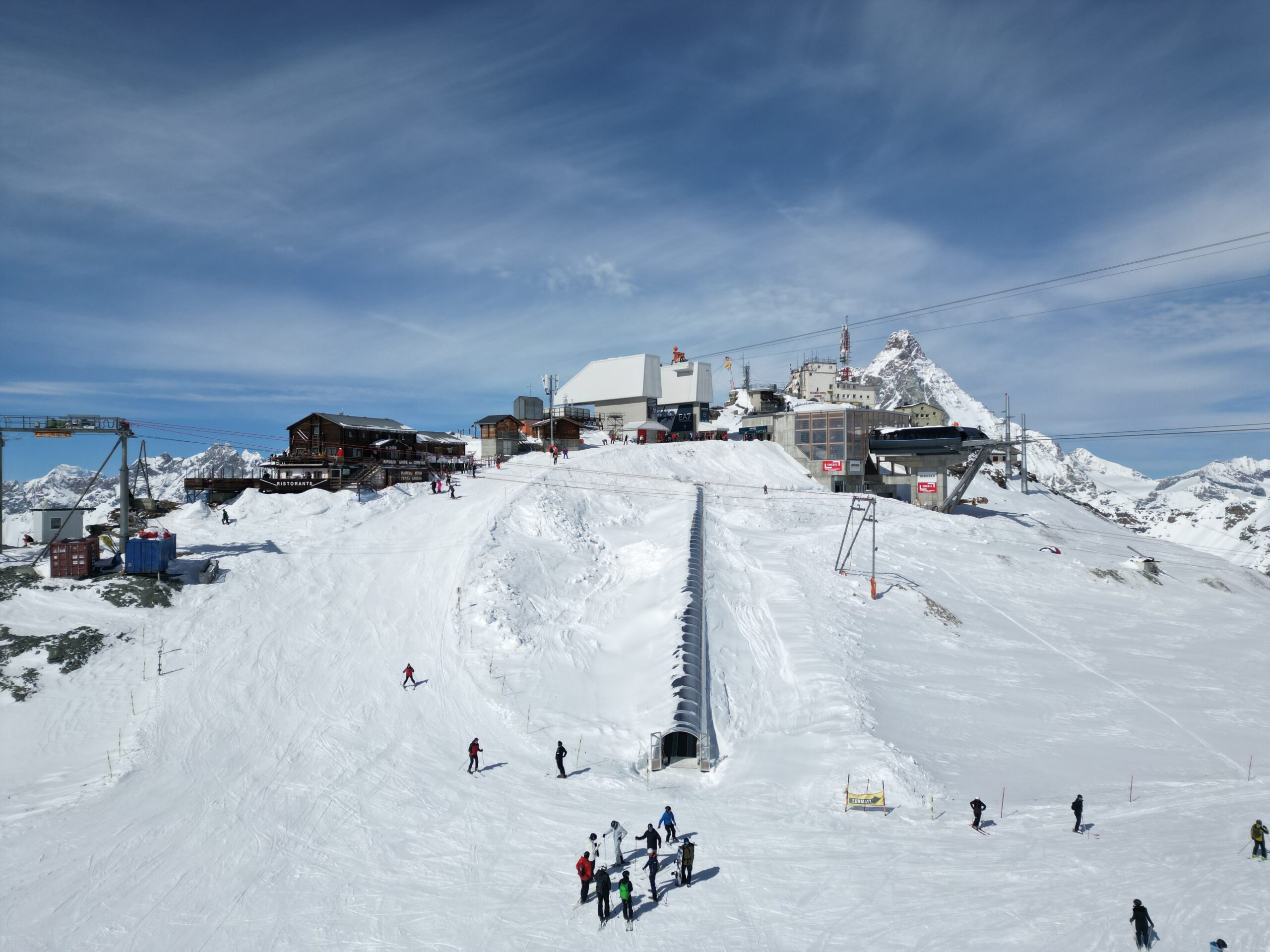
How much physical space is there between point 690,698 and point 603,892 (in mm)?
10375

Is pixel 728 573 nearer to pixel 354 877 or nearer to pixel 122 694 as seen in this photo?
pixel 354 877

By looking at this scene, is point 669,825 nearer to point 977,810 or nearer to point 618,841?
point 618,841

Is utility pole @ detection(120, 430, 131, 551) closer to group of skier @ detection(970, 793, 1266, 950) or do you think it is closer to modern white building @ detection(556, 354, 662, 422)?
group of skier @ detection(970, 793, 1266, 950)

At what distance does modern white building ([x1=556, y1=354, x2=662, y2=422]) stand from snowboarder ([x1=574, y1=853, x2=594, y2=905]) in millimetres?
81339

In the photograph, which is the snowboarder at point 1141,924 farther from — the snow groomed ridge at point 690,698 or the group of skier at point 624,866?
the snow groomed ridge at point 690,698

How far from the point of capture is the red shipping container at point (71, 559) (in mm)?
29672

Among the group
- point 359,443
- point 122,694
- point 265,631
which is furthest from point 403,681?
point 359,443

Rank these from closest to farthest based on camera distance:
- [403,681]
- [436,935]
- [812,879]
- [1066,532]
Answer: [436,935]
[812,879]
[403,681]
[1066,532]

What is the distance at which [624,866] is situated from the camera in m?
14.5

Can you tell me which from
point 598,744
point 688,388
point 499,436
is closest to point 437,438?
point 499,436

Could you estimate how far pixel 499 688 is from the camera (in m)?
25.2

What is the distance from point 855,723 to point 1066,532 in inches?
1958

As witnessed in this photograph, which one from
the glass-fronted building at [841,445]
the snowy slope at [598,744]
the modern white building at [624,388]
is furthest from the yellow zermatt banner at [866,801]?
the modern white building at [624,388]

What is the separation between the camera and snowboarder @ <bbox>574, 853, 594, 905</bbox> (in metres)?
13.1
